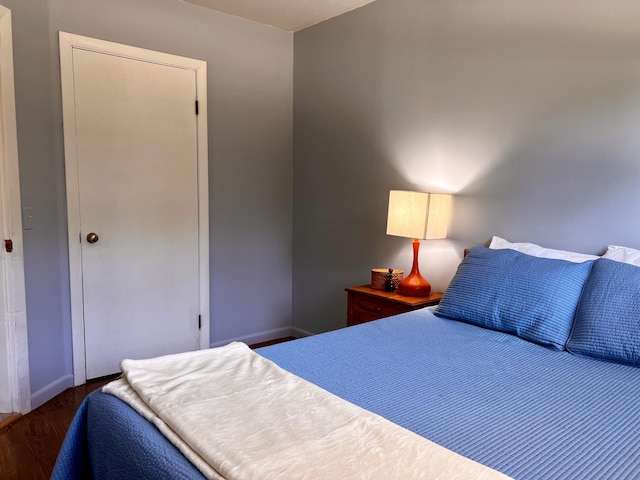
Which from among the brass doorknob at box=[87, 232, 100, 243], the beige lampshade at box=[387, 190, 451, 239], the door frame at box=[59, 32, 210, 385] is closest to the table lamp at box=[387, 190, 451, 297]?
the beige lampshade at box=[387, 190, 451, 239]

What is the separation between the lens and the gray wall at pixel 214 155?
101 inches

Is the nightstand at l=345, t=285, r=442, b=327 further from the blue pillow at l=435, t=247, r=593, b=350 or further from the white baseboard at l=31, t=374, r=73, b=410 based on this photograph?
the white baseboard at l=31, t=374, r=73, b=410

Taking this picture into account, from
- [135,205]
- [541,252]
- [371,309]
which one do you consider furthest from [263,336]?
[541,252]

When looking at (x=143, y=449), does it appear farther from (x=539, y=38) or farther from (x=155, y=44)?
(x=155, y=44)

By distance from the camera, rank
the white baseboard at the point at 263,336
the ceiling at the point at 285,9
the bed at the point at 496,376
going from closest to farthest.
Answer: the bed at the point at 496,376 → the ceiling at the point at 285,9 → the white baseboard at the point at 263,336

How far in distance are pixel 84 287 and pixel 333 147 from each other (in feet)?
6.43

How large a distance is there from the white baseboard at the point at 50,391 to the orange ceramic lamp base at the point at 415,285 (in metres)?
2.11

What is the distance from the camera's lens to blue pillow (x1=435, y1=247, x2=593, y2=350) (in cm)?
179

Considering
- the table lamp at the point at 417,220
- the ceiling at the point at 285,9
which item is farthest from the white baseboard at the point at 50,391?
the ceiling at the point at 285,9

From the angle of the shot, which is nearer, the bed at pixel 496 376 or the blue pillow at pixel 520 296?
the bed at pixel 496 376

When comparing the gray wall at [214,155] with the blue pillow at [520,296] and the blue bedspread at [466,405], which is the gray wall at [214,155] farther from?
the blue pillow at [520,296]

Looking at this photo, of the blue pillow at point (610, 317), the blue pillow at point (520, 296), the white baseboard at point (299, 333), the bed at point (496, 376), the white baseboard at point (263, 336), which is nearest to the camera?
the bed at point (496, 376)

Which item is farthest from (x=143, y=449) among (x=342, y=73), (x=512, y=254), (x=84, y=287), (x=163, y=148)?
(x=342, y=73)

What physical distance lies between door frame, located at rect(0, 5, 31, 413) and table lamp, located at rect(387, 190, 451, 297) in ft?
6.64
